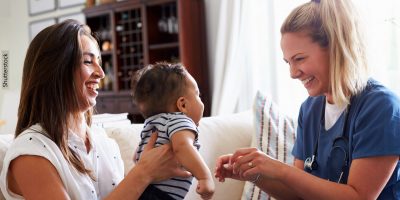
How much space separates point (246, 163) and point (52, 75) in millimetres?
604

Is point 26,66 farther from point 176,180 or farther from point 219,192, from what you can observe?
point 219,192

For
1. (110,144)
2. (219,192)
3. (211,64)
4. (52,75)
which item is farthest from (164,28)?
(52,75)

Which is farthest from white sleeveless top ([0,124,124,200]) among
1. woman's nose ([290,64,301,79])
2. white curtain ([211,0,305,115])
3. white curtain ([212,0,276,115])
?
white curtain ([212,0,276,115])

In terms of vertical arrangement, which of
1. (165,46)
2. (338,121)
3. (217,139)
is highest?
(165,46)

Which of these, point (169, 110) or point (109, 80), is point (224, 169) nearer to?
point (169, 110)

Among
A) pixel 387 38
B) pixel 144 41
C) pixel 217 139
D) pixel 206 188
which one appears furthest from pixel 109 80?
pixel 206 188

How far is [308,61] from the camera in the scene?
1311 mm

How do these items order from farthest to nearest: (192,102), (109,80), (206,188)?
(109,80) < (192,102) < (206,188)

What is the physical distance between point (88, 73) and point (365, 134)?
0.81 metres

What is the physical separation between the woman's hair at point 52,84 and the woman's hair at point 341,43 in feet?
2.28

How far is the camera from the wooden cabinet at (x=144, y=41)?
3668 mm

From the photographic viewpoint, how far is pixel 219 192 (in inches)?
81.5

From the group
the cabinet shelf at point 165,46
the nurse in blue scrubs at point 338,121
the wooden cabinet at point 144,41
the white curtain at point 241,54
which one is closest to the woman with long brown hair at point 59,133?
the nurse in blue scrubs at point 338,121

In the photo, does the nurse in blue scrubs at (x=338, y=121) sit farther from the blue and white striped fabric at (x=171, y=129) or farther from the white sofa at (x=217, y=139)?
the white sofa at (x=217, y=139)
